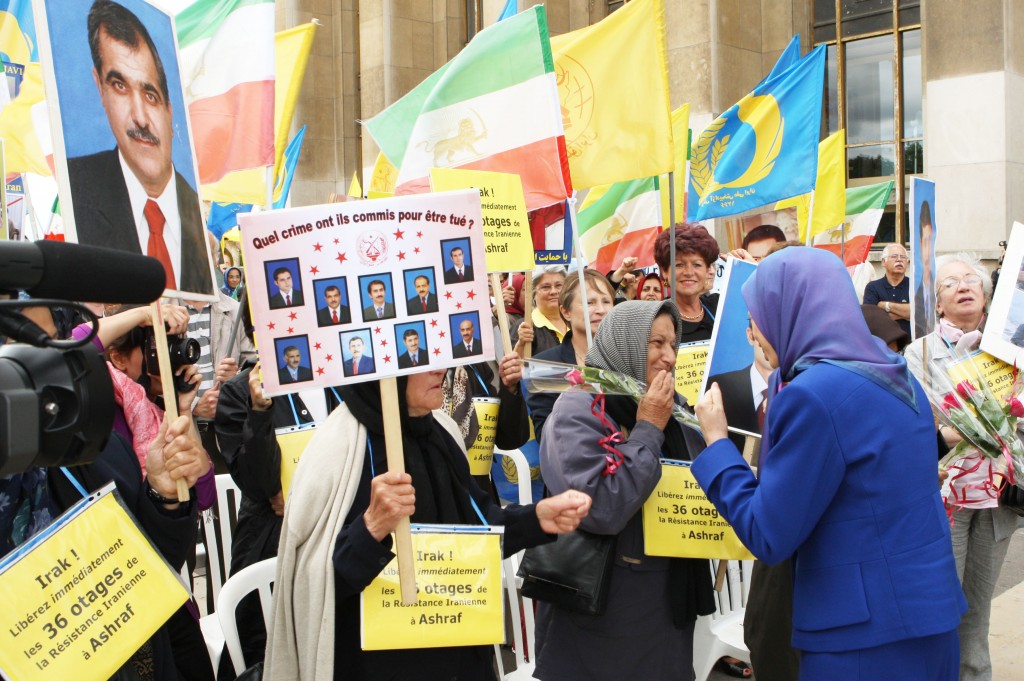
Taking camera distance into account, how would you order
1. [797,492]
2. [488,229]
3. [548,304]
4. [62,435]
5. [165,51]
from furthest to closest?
[548,304] < [488,229] < [165,51] < [797,492] < [62,435]

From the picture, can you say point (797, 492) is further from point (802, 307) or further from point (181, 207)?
point (181, 207)

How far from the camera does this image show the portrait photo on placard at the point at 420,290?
9.62 ft

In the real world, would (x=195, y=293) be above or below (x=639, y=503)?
above

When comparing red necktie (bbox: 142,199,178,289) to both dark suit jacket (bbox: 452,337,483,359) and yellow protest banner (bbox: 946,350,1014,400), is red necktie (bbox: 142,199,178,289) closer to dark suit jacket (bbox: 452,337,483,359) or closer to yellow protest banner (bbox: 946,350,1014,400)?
dark suit jacket (bbox: 452,337,483,359)

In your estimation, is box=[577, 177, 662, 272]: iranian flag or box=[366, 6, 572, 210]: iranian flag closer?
box=[366, 6, 572, 210]: iranian flag

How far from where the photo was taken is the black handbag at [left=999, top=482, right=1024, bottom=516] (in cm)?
451

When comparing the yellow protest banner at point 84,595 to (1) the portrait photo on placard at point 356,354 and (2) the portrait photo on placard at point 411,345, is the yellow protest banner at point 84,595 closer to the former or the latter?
(1) the portrait photo on placard at point 356,354

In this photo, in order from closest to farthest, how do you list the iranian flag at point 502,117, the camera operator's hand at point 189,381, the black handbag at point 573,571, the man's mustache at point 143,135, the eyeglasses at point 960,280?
the man's mustache at point 143,135
the black handbag at point 573,571
the camera operator's hand at point 189,381
the eyeglasses at point 960,280
the iranian flag at point 502,117

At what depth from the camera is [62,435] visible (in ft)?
5.34

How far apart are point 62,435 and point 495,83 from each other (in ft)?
15.1

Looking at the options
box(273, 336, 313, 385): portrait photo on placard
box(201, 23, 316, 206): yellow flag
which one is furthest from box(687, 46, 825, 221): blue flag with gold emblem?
box(273, 336, 313, 385): portrait photo on placard

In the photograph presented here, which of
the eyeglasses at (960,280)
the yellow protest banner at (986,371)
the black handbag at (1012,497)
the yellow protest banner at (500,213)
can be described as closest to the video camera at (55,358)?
the yellow protest banner at (500,213)

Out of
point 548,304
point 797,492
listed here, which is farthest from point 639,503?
point 548,304

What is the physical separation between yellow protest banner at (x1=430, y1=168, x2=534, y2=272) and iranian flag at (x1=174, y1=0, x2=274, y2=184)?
2.96ft
